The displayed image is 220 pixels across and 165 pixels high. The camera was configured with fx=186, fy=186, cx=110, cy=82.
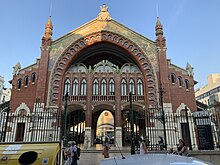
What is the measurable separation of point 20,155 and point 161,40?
2710cm

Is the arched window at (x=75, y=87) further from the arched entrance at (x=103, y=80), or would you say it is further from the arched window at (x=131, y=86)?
the arched window at (x=131, y=86)

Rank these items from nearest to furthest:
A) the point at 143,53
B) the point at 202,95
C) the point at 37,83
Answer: the point at 37,83 → the point at 143,53 → the point at 202,95

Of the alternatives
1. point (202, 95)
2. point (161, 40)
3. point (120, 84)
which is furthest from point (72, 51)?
point (202, 95)

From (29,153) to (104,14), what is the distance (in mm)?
28890

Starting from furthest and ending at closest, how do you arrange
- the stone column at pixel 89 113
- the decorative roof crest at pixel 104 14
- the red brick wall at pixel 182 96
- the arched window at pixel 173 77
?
1. the decorative roof crest at pixel 104 14
2. the arched window at pixel 173 77
3. the red brick wall at pixel 182 96
4. the stone column at pixel 89 113

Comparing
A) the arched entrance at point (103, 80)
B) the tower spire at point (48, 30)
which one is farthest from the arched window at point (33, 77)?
the tower spire at point (48, 30)

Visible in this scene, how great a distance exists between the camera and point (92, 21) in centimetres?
2981

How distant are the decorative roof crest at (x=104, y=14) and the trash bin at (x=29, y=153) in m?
27.6

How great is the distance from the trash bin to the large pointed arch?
68.8 ft

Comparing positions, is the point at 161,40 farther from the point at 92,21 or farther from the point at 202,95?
the point at 202,95

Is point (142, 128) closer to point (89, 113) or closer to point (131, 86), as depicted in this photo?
point (131, 86)

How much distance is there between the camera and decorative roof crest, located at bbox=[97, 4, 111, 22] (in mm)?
30016

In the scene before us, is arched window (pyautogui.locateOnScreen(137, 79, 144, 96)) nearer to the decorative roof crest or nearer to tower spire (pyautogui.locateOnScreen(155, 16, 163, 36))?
tower spire (pyautogui.locateOnScreen(155, 16, 163, 36))

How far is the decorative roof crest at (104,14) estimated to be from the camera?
98.5 feet
